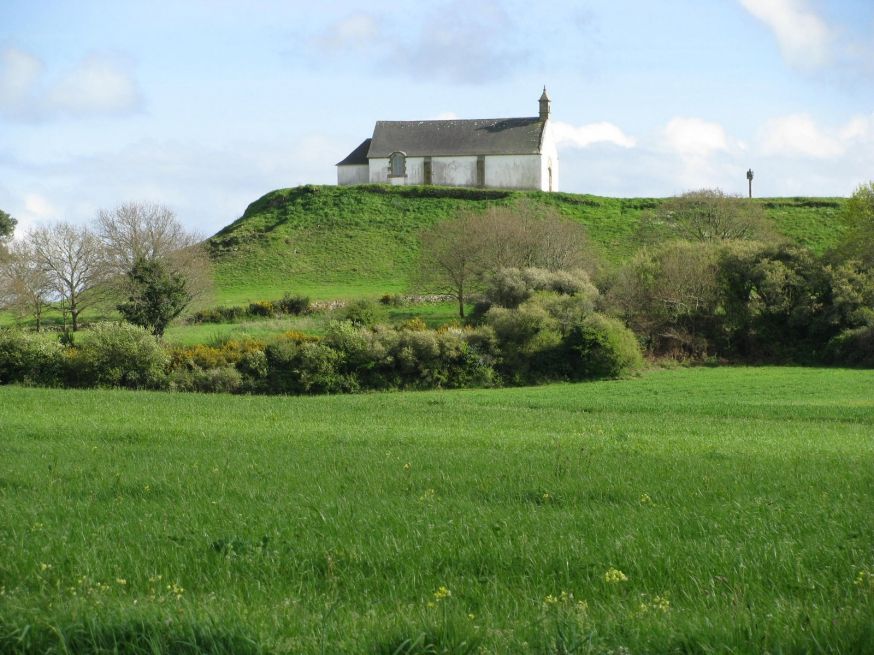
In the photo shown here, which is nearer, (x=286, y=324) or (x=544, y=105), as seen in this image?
(x=286, y=324)

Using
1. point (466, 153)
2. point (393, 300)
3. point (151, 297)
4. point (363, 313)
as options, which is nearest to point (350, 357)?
point (363, 313)

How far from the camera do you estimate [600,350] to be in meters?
39.8

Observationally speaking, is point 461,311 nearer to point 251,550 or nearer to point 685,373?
point 685,373

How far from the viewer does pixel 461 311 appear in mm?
55188

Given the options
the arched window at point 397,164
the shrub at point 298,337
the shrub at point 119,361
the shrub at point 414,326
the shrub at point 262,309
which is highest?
the arched window at point 397,164

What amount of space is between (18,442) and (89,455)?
2.94 metres

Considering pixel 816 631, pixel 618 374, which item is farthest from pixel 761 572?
pixel 618 374

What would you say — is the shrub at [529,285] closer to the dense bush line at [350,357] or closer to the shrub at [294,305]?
the dense bush line at [350,357]

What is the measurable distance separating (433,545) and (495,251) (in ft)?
157

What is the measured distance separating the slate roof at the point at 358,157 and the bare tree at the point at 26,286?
47.3m

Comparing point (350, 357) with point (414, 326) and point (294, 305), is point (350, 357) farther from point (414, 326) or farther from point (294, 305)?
point (294, 305)

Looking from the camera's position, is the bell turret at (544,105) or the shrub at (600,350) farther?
the bell turret at (544,105)

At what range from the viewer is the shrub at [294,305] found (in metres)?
57.1

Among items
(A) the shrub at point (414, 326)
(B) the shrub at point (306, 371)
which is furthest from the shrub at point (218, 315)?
(B) the shrub at point (306, 371)
